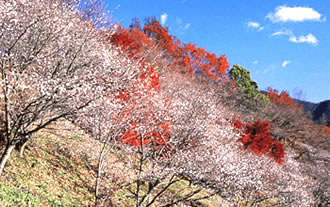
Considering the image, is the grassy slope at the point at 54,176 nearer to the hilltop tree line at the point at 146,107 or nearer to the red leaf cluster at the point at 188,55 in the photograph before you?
the hilltop tree line at the point at 146,107

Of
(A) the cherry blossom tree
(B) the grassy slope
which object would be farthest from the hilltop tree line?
(B) the grassy slope

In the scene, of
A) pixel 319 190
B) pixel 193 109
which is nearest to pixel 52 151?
pixel 193 109

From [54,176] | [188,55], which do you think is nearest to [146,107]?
[54,176]

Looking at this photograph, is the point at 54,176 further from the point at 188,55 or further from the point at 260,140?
the point at 188,55

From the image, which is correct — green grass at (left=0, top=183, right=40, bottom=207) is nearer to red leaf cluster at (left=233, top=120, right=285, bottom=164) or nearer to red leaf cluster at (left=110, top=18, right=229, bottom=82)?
red leaf cluster at (left=233, top=120, right=285, bottom=164)

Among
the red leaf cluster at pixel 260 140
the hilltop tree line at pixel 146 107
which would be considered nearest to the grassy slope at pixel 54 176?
the hilltop tree line at pixel 146 107

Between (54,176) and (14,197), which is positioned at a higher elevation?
(54,176)

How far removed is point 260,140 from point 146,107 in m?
18.0

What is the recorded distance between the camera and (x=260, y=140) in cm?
2659

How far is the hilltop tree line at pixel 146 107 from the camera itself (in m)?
8.50

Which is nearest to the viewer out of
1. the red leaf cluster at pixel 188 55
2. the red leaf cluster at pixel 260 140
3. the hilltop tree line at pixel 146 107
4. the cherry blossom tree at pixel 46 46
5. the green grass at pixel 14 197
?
the green grass at pixel 14 197

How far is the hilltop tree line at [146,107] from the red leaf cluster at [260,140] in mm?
119

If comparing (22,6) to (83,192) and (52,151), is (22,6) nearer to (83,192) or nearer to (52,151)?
(52,151)

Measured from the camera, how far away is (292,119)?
41.8 m
